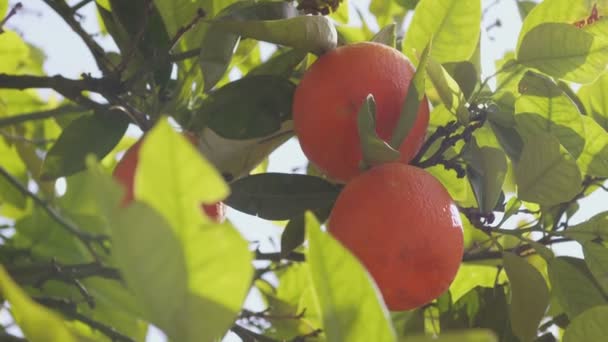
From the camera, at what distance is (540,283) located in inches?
47.9

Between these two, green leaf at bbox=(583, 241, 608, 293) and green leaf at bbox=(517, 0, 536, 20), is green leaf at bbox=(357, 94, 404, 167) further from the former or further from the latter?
green leaf at bbox=(517, 0, 536, 20)

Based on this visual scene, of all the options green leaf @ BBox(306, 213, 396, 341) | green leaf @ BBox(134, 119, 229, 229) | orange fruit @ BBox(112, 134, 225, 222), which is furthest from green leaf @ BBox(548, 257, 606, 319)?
green leaf @ BBox(134, 119, 229, 229)

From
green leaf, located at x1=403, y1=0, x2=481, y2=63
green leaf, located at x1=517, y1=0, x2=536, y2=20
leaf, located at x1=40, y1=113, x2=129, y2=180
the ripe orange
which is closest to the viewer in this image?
the ripe orange

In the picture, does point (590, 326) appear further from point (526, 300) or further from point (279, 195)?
point (279, 195)

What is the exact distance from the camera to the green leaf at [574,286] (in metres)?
1.25

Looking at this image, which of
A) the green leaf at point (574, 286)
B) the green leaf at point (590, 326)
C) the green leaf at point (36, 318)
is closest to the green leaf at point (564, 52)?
the green leaf at point (574, 286)

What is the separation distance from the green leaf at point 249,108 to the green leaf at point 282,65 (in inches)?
3.0

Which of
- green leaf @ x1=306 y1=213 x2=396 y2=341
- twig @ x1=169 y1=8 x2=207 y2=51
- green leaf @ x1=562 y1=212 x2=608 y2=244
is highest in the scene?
twig @ x1=169 y1=8 x2=207 y2=51

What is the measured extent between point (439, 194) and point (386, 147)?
0.27ft

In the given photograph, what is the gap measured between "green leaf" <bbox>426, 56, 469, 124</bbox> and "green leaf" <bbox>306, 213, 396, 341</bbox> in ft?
1.73

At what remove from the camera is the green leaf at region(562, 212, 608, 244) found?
1240 mm

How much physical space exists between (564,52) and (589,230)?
24cm

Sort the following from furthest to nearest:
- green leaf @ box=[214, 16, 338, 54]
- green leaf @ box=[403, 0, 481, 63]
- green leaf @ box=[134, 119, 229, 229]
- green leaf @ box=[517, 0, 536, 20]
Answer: green leaf @ box=[517, 0, 536, 20] < green leaf @ box=[403, 0, 481, 63] < green leaf @ box=[214, 16, 338, 54] < green leaf @ box=[134, 119, 229, 229]

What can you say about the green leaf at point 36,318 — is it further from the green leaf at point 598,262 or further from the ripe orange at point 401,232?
the green leaf at point 598,262
